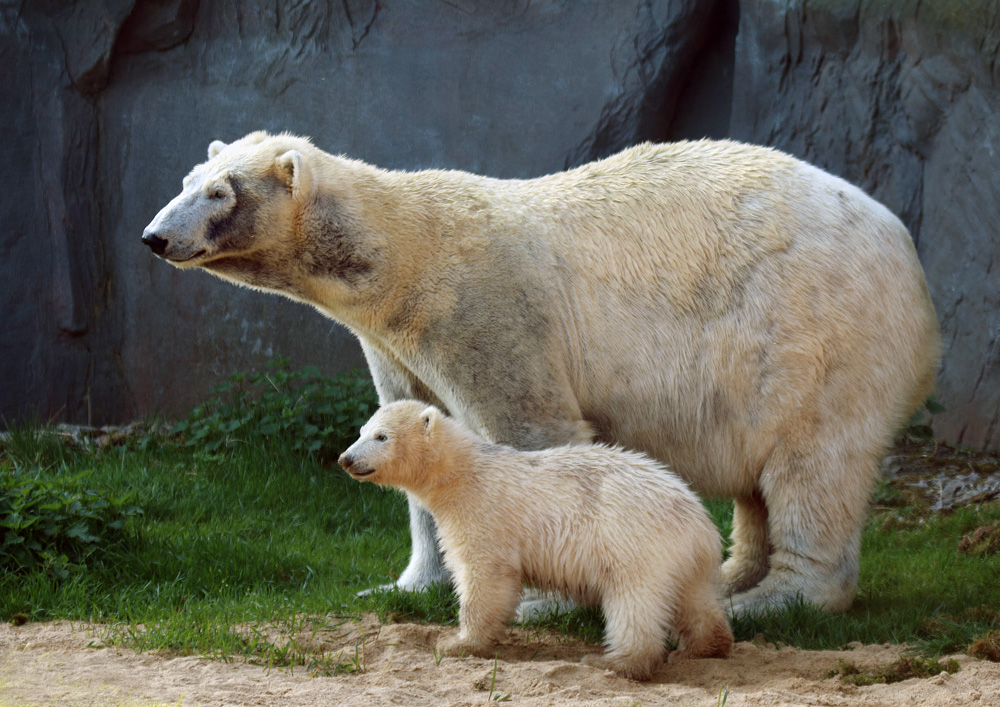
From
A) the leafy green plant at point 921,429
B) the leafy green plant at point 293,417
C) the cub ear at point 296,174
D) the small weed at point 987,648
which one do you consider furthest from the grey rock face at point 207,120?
the small weed at point 987,648

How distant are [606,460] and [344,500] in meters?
3.16

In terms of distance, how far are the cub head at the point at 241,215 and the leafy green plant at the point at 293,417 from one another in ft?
9.03

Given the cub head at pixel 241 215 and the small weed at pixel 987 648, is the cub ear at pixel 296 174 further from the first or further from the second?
the small weed at pixel 987 648

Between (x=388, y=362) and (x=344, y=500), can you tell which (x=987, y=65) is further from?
(x=344, y=500)

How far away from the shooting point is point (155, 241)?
4.70 metres

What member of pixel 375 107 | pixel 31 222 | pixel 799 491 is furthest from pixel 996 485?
pixel 31 222

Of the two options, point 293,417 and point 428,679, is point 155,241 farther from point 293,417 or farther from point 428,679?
point 293,417

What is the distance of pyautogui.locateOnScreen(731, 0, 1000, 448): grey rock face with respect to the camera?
7.48m

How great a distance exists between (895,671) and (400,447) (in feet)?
6.82

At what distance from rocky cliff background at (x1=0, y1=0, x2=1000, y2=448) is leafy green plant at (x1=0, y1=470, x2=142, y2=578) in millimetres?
2956

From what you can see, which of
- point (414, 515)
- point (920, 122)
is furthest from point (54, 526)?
point (920, 122)

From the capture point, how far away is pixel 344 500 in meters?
7.24

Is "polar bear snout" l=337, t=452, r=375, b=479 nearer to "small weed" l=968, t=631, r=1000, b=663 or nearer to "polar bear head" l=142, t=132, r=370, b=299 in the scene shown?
"polar bear head" l=142, t=132, r=370, b=299

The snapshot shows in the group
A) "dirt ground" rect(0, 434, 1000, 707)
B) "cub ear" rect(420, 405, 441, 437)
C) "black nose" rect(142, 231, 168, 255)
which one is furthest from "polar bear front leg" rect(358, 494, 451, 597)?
"black nose" rect(142, 231, 168, 255)
